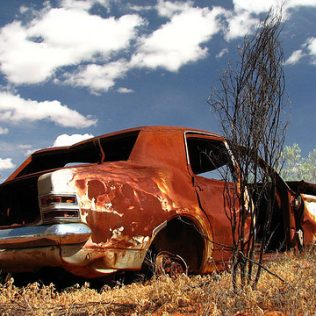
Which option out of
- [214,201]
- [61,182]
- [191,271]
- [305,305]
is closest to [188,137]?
[214,201]

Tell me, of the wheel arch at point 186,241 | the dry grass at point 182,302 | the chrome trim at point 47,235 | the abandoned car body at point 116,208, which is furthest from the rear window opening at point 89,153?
the dry grass at point 182,302

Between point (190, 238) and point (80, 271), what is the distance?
51.7 inches

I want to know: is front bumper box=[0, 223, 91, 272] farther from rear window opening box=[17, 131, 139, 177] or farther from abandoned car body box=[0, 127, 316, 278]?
rear window opening box=[17, 131, 139, 177]

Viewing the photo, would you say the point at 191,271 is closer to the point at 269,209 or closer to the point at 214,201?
the point at 214,201

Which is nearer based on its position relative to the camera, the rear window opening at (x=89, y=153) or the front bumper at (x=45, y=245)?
the front bumper at (x=45, y=245)

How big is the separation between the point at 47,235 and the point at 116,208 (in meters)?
0.59

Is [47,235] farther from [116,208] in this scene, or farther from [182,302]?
[182,302]

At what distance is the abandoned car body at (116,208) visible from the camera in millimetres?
3668

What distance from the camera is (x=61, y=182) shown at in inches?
145

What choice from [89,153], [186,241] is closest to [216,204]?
[186,241]

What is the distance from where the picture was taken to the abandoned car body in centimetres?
367

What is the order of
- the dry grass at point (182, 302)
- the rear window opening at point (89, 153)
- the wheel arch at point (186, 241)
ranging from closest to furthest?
the dry grass at point (182, 302)
the wheel arch at point (186, 241)
the rear window opening at point (89, 153)

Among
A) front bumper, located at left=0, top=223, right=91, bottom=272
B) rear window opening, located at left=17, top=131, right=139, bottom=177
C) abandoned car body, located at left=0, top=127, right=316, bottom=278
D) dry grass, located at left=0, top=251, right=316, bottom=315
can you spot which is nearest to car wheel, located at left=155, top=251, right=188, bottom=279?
abandoned car body, located at left=0, top=127, right=316, bottom=278

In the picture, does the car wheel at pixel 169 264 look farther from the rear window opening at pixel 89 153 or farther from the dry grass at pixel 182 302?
the rear window opening at pixel 89 153
